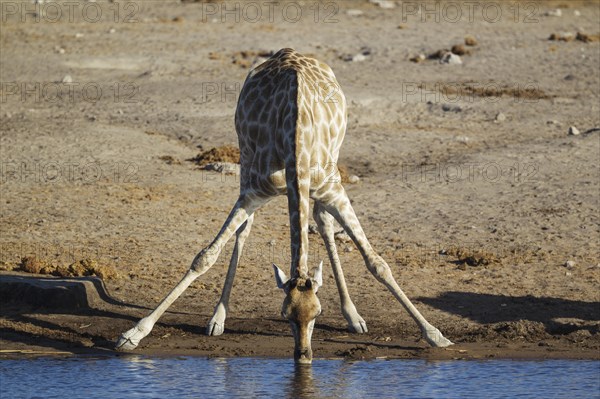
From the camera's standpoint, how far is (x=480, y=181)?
17.4 metres

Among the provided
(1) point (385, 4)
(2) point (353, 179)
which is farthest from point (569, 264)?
(1) point (385, 4)

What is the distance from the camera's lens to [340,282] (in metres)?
12.2

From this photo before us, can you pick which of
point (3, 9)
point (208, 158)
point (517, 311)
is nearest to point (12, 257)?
point (208, 158)

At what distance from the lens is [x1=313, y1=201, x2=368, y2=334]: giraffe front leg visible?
12117mm

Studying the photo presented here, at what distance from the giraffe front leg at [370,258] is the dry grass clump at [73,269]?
11.2ft

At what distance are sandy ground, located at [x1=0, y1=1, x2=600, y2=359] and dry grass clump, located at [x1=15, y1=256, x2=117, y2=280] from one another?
0.20 metres

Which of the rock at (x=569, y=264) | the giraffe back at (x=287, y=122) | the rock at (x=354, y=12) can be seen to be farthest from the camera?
the rock at (x=354, y=12)

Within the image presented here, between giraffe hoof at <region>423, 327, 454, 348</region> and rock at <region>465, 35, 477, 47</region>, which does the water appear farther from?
rock at <region>465, 35, 477, 47</region>

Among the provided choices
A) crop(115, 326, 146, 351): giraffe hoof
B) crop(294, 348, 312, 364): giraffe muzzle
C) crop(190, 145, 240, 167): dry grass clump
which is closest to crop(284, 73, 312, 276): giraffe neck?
crop(294, 348, 312, 364): giraffe muzzle

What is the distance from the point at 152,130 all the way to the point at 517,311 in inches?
375

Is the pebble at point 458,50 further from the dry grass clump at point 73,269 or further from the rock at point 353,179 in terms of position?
the dry grass clump at point 73,269

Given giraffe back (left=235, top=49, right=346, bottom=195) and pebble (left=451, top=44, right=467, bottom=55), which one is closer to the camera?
giraffe back (left=235, top=49, right=346, bottom=195)

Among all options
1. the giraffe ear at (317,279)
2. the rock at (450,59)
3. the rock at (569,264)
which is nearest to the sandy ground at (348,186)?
the rock at (569,264)

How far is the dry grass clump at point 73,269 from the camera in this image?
1370 centimetres
